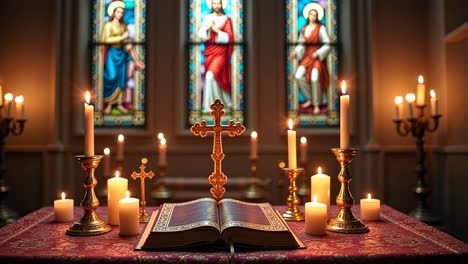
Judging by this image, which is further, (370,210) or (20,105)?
(20,105)

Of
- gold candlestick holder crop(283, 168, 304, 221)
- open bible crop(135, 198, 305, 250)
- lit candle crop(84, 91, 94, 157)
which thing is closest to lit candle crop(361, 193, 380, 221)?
gold candlestick holder crop(283, 168, 304, 221)

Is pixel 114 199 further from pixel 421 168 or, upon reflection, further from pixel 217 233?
pixel 421 168

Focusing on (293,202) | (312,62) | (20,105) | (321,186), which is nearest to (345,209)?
(321,186)

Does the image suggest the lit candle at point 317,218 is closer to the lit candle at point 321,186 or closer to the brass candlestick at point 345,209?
the brass candlestick at point 345,209

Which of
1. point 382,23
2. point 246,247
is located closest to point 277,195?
point 382,23

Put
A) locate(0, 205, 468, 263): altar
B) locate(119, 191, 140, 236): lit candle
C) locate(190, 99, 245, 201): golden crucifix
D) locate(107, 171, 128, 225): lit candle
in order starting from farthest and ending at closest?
locate(190, 99, 245, 201): golden crucifix, locate(107, 171, 128, 225): lit candle, locate(119, 191, 140, 236): lit candle, locate(0, 205, 468, 263): altar

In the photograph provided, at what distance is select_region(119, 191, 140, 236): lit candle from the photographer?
165cm

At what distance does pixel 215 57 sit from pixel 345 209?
3056 millimetres

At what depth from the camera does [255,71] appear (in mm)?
4422

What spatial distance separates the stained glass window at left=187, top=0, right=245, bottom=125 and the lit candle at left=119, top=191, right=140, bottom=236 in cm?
291

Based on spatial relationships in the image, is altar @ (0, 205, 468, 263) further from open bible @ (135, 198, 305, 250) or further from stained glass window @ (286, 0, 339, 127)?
stained glass window @ (286, 0, 339, 127)

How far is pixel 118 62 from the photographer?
181 inches

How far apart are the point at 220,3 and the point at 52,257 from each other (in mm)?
3681

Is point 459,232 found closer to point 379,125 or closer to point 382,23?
point 379,125
